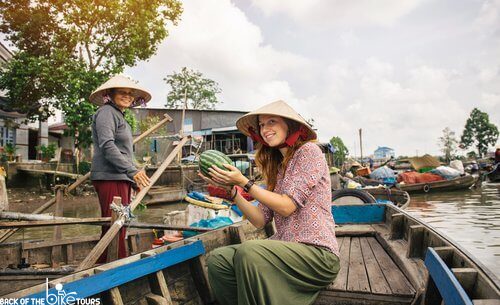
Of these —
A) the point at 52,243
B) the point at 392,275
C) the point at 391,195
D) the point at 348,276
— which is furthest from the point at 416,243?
the point at 391,195

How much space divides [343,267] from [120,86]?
267 cm

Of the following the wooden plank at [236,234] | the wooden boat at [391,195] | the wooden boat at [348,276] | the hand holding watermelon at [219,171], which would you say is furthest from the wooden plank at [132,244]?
the wooden boat at [391,195]

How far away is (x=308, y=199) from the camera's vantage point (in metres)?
2.07

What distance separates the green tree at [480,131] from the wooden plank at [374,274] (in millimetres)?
58202

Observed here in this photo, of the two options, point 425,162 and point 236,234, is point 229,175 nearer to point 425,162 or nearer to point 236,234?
point 236,234

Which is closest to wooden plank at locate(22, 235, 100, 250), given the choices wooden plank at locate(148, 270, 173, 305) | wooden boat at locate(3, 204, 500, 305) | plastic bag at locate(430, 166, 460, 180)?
wooden boat at locate(3, 204, 500, 305)

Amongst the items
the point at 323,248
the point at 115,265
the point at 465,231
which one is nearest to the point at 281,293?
the point at 323,248

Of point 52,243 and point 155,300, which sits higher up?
point 155,300

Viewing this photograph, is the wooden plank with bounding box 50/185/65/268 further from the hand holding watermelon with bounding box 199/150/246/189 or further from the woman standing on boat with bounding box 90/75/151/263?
the hand holding watermelon with bounding box 199/150/246/189

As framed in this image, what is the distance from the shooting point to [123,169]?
323 centimetres

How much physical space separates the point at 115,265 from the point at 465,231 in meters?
8.98

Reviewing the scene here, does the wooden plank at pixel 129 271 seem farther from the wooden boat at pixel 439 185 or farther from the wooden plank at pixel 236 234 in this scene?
the wooden boat at pixel 439 185

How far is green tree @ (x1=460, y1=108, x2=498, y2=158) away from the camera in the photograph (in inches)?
2024

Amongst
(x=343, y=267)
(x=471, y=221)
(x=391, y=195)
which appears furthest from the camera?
(x=391, y=195)
